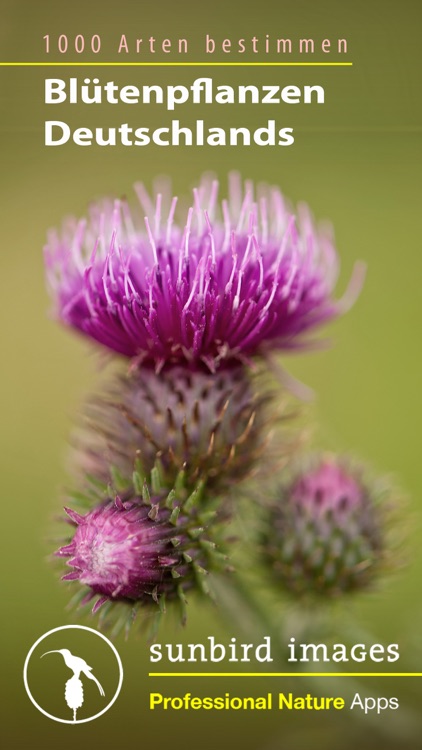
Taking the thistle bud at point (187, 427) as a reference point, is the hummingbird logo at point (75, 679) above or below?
below

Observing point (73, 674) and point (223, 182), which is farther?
point (223, 182)

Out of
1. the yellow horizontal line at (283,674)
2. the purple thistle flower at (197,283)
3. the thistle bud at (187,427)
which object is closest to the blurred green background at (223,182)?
the yellow horizontal line at (283,674)

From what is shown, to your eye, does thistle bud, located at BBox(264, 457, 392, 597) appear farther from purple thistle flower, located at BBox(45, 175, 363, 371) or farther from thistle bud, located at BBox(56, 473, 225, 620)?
purple thistle flower, located at BBox(45, 175, 363, 371)

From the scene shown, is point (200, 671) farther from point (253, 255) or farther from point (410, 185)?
point (410, 185)

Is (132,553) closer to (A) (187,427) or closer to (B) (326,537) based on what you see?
(A) (187,427)

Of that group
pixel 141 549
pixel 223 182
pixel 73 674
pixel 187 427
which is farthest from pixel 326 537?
pixel 223 182

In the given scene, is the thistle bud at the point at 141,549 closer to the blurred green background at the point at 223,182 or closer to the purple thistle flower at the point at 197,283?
the blurred green background at the point at 223,182
